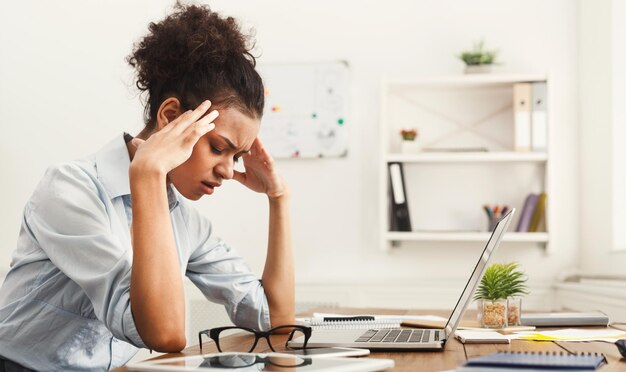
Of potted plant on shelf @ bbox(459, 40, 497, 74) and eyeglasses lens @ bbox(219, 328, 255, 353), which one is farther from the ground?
potted plant on shelf @ bbox(459, 40, 497, 74)

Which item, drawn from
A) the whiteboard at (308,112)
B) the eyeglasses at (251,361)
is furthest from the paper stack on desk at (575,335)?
the whiteboard at (308,112)

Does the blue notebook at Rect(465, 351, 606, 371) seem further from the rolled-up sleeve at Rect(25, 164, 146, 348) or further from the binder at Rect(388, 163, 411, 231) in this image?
the binder at Rect(388, 163, 411, 231)

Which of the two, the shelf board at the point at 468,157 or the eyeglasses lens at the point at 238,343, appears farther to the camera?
the shelf board at the point at 468,157

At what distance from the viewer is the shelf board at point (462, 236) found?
304 cm

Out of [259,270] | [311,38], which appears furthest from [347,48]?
[259,270]

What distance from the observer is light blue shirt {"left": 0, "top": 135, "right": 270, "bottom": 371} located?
1219 millimetres

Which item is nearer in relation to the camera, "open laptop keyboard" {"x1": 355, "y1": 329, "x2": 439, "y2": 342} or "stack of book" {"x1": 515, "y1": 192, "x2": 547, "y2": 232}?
"open laptop keyboard" {"x1": 355, "y1": 329, "x2": 439, "y2": 342}

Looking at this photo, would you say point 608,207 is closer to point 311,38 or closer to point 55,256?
point 311,38

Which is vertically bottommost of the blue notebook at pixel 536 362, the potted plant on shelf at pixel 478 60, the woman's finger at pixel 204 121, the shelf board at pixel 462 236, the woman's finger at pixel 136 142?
the blue notebook at pixel 536 362

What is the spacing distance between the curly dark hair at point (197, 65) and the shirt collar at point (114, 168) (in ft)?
0.33

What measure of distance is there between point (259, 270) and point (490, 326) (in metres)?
1.96

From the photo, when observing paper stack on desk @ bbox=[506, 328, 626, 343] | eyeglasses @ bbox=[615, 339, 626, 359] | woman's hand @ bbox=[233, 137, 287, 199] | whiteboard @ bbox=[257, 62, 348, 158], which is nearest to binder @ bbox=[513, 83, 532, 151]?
whiteboard @ bbox=[257, 62, 348, 158]

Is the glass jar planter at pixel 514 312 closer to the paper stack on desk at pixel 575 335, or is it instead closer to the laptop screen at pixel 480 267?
the paper stack on desk at pixel 575 335

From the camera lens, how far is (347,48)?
3371 mm
